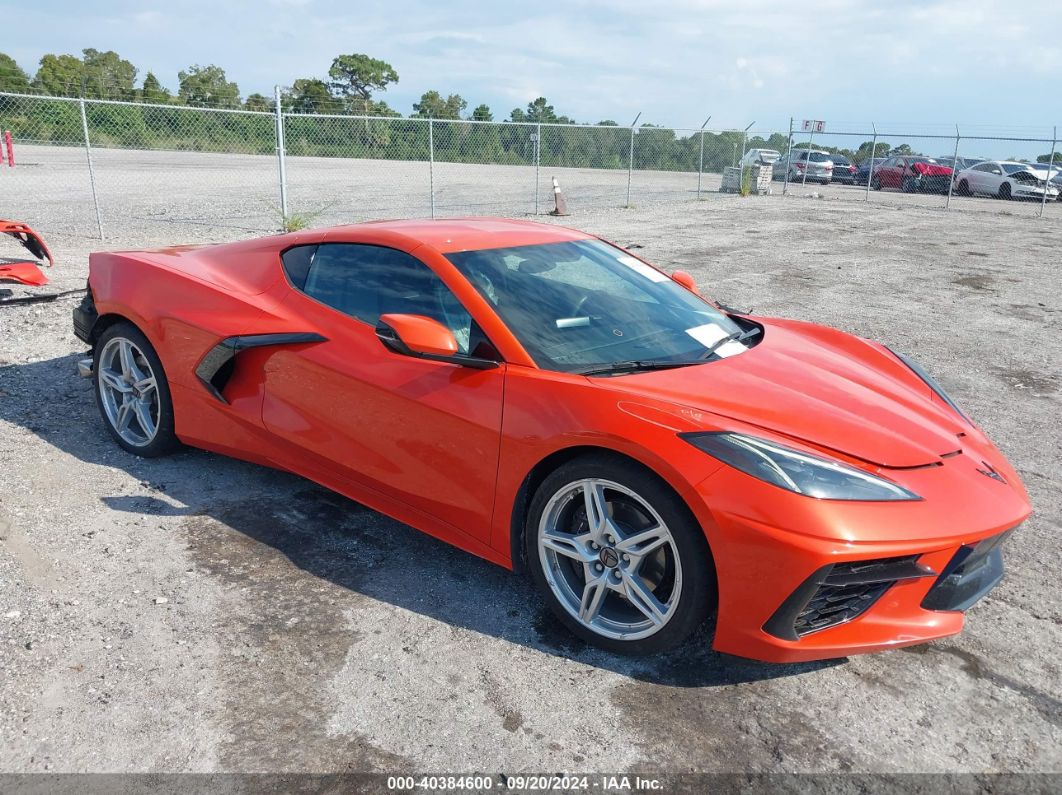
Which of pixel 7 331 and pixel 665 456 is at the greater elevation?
pixel 665 456

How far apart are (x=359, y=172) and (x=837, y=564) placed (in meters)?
30.1

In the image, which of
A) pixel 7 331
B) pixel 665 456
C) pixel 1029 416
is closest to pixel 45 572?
pixel 665 456

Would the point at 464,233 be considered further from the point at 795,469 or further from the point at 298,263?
the point at 795,469

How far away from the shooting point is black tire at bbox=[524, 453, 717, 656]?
269 cm

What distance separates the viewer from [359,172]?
30.5 meters

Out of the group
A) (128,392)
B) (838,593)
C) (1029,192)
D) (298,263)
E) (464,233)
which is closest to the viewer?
(838,593)

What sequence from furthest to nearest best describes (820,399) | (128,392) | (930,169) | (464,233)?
(930,169), (128,392), (464,233), (820,399)

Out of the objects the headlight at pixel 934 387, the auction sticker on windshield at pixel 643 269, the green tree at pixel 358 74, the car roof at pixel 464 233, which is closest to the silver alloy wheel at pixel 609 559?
the car roof at pixel 464 233

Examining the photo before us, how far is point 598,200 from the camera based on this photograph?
73.7 feet

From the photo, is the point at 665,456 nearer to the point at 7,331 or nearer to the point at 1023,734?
the point at 1023,734

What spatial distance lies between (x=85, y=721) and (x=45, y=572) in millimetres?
1075

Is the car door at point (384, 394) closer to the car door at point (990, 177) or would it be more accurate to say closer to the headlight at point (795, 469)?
the headlight at point (795, 469)

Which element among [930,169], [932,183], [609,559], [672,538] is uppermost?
[930,169]

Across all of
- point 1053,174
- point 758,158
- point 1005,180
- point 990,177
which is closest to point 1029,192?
point 1005,180
